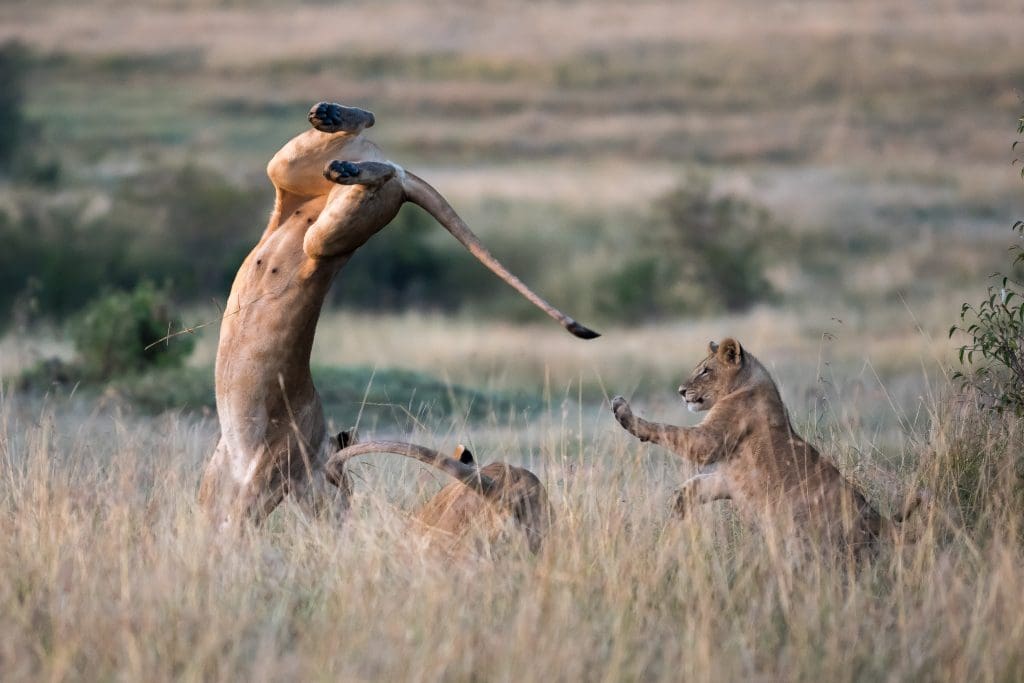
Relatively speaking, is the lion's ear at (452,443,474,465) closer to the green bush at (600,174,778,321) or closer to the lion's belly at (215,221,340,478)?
the lion's belly at (215,221,340,478)

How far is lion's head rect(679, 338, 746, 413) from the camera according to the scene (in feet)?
23.0

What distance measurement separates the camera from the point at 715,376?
709cm

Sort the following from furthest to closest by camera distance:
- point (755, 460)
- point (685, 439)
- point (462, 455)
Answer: point (685, 439) → point (755, 460) → point (462, 455)

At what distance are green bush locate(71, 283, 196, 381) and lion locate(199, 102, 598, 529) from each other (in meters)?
7.42

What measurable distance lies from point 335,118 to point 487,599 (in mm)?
1710

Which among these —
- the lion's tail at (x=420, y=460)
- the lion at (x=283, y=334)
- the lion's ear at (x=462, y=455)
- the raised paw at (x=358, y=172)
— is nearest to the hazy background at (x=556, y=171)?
the lion's ear at (x=462, y=455)

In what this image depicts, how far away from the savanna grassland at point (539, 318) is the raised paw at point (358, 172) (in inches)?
42.1

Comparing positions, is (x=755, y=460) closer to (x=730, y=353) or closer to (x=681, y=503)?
(x=681, y=503)

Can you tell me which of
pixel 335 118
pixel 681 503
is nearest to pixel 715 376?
pixel 681 503

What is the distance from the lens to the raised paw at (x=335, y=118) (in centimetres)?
597

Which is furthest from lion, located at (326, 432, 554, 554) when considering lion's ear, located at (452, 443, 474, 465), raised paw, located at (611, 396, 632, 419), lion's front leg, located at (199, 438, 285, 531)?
raised paw, located at (611, 396, 632, 419)

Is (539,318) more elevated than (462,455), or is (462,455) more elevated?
(462,455)

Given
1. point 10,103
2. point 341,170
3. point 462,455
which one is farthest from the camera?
point 10,103

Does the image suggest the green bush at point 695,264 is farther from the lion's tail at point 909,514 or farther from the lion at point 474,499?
the lion at point 474,499
